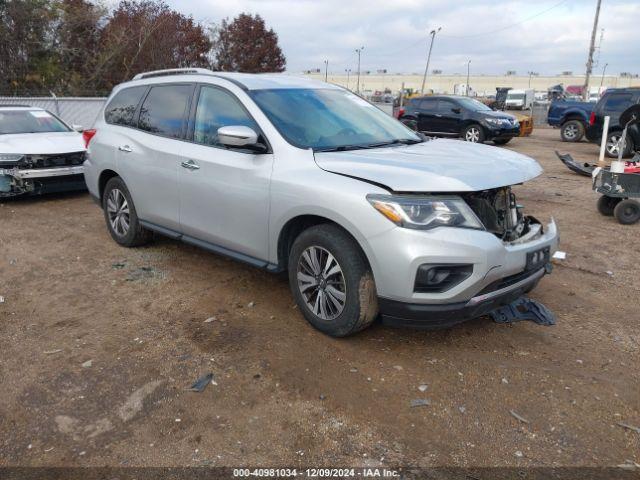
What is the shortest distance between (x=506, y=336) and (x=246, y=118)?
8.45 ft

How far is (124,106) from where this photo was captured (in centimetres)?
561

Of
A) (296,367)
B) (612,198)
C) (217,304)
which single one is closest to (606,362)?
(296,367)

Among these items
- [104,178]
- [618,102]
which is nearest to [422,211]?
[104,178]

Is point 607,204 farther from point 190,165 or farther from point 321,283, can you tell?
point 190,165

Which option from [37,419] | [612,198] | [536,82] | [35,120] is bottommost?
[37,419]

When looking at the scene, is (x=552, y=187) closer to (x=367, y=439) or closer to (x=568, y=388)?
(x=568, y=388)

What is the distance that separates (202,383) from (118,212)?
10.4 feet

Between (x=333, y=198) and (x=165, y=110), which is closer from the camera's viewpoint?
(x=333, y=198)

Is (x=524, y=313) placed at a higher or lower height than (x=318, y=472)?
higher

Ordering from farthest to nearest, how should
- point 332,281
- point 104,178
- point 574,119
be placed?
point 574,119
point 104,178
point 332,281

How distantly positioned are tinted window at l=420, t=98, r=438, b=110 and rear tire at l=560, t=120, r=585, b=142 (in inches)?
217

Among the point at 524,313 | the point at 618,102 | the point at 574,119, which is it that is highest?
the point at 618,102

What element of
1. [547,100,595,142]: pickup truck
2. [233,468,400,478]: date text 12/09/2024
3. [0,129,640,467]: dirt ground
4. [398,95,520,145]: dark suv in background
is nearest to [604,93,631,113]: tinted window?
[398,95,520,145]: dark suv in background

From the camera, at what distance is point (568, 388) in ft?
10.5
